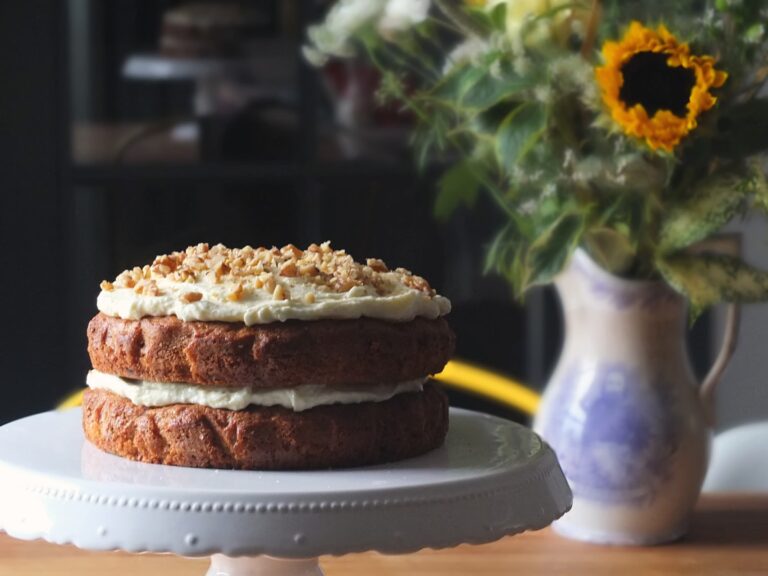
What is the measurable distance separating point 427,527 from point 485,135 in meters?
0.62

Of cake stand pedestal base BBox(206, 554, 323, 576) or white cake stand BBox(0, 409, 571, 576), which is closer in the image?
white cake stand BBox(0, 409, 571, 576)

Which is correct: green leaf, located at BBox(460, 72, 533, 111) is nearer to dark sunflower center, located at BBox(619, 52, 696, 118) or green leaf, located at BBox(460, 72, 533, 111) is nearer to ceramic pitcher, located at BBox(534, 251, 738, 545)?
dark sunflower center, located at BBox(619, 52, 696, 118)

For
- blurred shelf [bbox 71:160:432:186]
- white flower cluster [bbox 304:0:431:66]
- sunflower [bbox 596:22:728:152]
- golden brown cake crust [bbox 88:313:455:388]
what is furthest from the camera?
blurred shelf [bbox 71:160:432:186]

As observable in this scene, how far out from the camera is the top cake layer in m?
0.96

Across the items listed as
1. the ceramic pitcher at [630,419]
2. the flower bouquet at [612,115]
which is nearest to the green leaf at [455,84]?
the flower bouquet at [612,115]

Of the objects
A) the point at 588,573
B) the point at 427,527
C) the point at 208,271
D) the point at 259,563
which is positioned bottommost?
the point at 588,573

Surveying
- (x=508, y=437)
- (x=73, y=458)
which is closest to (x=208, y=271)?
(x=73, y=458)

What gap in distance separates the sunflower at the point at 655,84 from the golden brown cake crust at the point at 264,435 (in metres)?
0.41

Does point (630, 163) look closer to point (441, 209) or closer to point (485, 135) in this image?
point (485, 135)

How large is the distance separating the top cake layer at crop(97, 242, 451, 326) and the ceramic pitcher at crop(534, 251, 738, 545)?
358 mm

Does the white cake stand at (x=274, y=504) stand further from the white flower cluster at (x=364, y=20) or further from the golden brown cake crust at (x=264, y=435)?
the white flower cluster at (x=364, y=20)

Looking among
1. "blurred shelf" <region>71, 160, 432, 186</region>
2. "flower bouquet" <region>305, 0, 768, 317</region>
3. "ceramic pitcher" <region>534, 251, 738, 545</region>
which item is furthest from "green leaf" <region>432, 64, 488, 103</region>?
"blurred shelf" <region>71, 160, 432, 186</region>

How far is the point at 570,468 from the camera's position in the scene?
1.38 metres

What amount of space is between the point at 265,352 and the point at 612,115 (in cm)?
49
